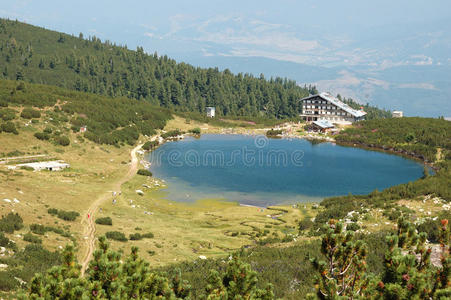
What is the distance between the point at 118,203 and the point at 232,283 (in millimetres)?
33366

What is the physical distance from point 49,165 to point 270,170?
35417mm

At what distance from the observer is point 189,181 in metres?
65.2

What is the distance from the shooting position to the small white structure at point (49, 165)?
189 feet

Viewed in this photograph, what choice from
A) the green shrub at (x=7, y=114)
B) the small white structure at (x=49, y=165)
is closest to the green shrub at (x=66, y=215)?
the small white structure at (x=49, y=165)

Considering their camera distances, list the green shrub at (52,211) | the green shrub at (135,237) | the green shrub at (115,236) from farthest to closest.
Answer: the green shrub at (52,211) → the green shrub at (135,237) → the green shrub at (115,236)

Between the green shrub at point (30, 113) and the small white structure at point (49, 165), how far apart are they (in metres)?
18.3

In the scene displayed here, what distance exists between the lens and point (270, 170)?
7419 cm

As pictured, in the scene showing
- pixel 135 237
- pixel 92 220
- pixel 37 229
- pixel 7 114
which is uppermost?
pixel 7 114

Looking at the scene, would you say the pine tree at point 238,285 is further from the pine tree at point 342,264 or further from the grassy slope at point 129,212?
the grassy slope at point 129,212

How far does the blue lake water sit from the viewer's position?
2351 inches

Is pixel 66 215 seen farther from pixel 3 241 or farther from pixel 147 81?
pixel 147 81

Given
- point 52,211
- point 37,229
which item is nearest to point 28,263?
point 37,229

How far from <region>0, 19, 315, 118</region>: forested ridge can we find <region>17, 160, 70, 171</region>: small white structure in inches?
3813

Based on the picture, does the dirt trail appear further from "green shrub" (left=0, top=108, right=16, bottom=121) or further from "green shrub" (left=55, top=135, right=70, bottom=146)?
"green shrub" (left=0, top=108, right=16, bottom=121)
